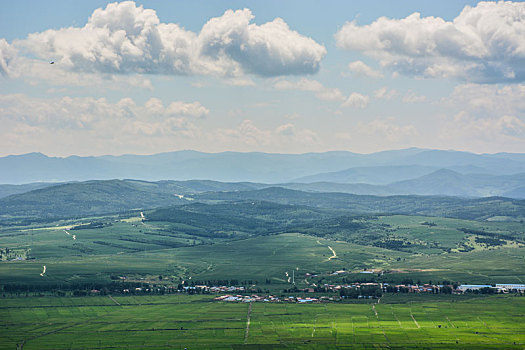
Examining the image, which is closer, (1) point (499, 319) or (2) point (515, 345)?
(2) point (515, 345)

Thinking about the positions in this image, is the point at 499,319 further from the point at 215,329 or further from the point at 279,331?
the point at 215,329

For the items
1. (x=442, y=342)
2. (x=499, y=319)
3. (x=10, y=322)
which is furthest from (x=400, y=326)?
(x=10, y=322)

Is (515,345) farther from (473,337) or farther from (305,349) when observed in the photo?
(305,349)

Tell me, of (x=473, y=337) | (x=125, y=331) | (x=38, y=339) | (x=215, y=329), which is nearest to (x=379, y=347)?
(x=473, y=337)

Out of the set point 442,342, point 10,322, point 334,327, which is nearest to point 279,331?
point 334,327

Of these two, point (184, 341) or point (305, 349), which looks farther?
point (184, 341)

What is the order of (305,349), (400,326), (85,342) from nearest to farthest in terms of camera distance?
(305,349) < (85,342) < (400,326)

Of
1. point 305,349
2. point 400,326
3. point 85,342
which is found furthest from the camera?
point 400,326

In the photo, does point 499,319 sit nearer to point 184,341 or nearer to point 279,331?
point 279,331
